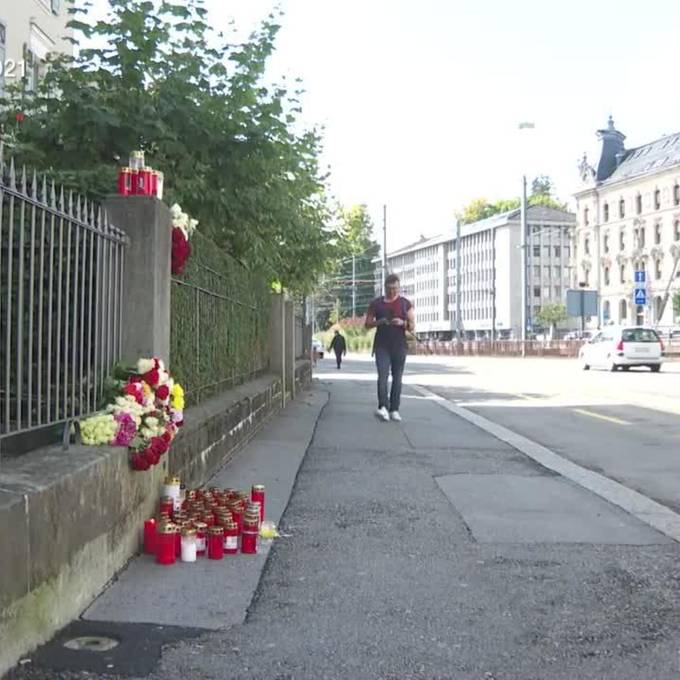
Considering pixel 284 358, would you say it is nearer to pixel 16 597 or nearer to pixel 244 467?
pixel 244 467

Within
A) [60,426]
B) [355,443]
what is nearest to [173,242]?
[60,426]

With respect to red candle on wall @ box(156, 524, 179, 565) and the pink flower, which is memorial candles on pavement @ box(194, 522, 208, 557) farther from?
the pink flower

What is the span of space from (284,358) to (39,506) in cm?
1123

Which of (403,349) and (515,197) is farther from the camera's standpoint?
(515,197)

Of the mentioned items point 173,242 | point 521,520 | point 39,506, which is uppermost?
point 173,242

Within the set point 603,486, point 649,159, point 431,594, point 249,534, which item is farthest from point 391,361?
point 649,159

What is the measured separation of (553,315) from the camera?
111 metres

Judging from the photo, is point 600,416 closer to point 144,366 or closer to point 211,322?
point 211,322

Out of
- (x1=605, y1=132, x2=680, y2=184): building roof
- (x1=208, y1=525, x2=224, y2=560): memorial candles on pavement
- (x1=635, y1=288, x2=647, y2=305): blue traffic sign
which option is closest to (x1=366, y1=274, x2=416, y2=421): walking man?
(x1=208, y1=525, x2=224, y2=560): memorial candles on pavement

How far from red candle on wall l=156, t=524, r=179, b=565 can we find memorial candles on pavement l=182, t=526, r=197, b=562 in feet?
0.20

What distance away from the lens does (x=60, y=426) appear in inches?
175

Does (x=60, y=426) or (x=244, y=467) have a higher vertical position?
(x=60, y=426)

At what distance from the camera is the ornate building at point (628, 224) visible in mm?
92188

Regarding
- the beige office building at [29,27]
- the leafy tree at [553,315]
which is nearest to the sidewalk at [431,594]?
the beige office building at [29,27]
